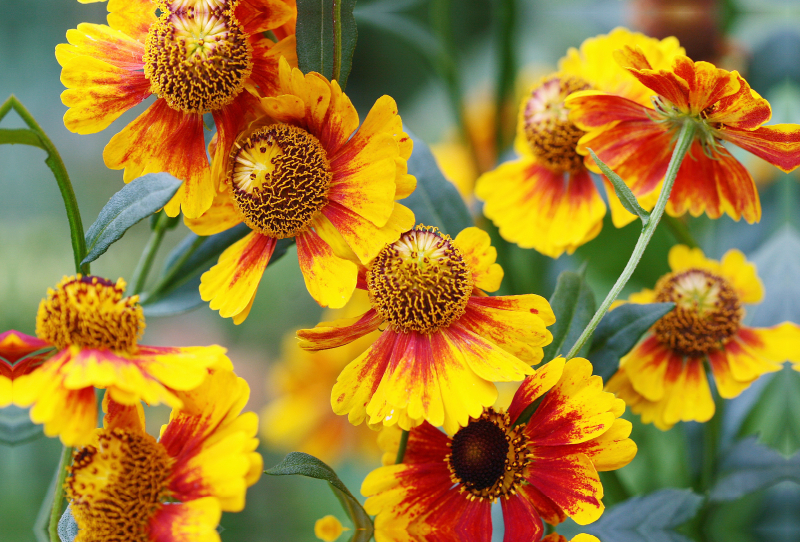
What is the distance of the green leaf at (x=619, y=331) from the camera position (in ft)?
1.91

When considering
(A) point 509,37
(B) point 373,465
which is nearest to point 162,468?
(B) point 373,465

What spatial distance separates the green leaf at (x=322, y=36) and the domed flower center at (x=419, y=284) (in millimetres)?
148

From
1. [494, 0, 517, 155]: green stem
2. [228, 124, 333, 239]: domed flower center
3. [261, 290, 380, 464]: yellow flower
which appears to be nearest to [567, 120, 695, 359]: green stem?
[228, 124, 333, 239]: domed flower center

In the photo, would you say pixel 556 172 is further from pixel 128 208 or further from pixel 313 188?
pixel 128 208

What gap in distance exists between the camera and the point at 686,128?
0.57 meters

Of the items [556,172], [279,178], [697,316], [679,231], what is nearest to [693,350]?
[697,316]

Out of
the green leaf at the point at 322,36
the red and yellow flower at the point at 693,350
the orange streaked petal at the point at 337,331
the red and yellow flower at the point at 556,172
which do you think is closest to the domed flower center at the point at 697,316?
the red and yellow flower at the point at 693,350

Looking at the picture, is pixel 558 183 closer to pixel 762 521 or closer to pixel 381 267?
pixel 381 267

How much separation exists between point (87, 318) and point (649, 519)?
51 centimetres

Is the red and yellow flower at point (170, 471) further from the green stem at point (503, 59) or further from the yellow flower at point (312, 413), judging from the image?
the green stem at point (503, 59)

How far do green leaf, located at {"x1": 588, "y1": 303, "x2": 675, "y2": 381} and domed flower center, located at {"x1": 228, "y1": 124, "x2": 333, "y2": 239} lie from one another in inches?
10.7

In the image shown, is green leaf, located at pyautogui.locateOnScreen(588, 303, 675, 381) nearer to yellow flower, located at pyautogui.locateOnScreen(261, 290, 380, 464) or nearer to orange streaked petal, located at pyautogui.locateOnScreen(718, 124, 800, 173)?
orange streaked petal, located at pyautogui.locateOnScreen(718, 124, 800, 173)

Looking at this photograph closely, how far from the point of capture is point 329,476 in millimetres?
499

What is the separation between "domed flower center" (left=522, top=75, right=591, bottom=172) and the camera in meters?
0.71
